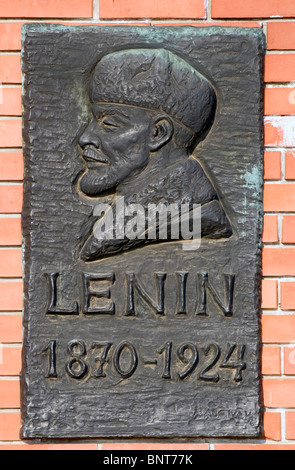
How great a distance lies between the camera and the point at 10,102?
2.75 meters

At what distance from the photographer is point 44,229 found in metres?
2.70

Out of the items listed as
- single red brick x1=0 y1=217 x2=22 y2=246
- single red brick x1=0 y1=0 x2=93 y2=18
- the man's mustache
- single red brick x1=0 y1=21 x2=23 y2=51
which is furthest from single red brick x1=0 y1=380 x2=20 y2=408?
single red brick x1=0 y1=0 x2=93 y2=18

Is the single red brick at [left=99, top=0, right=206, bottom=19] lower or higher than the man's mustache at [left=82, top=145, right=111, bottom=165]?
higher

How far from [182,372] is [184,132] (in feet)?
2.76

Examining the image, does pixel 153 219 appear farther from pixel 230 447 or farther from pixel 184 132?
pixel 230 447

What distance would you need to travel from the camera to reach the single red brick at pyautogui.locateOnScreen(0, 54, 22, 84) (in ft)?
8.98

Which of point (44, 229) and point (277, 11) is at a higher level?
point (277, 11)

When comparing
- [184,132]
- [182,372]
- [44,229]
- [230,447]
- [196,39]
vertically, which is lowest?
[230,447]

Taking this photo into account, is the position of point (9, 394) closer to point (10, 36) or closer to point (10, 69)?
point (10, 69)

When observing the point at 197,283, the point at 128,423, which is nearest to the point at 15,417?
the point at 128,423

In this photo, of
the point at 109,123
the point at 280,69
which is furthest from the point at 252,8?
the point at 109,123

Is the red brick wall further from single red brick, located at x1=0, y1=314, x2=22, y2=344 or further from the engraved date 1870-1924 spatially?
the engraved date 1870-1924

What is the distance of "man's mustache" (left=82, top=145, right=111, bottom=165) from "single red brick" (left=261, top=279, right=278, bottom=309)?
73 centimetres

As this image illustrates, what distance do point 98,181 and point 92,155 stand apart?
0.09m
